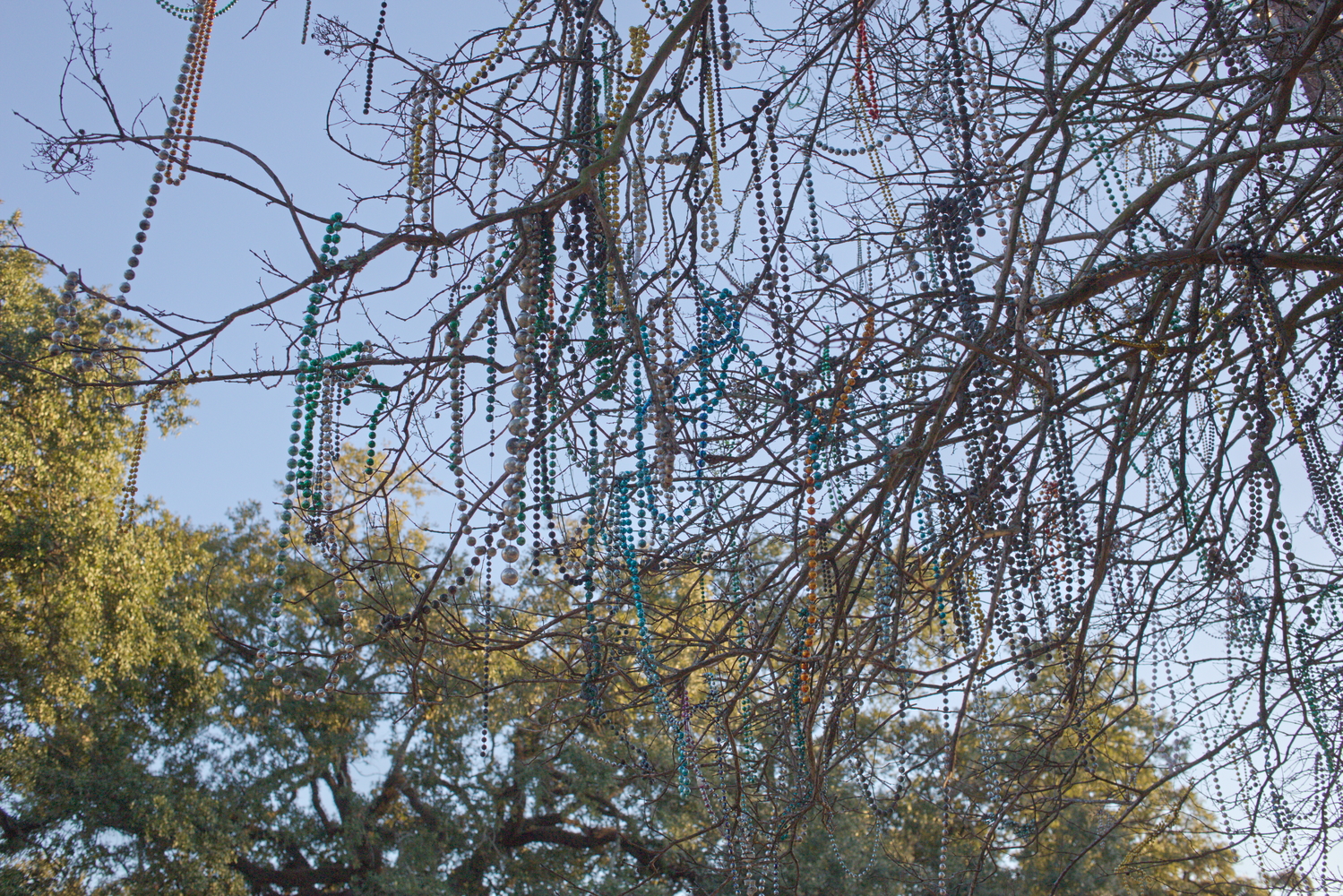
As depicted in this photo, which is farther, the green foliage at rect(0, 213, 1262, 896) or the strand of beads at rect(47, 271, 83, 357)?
the green foliage at rect(0, 213, 1262, 896)

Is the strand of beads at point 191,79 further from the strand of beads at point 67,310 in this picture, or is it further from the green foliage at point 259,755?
the green foliage at point 259,755

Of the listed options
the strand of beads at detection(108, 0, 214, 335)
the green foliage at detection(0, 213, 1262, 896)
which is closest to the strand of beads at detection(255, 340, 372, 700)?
the strand of beads at detection(108, 0, 214, 335)

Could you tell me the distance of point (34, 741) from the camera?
8727 millimetres

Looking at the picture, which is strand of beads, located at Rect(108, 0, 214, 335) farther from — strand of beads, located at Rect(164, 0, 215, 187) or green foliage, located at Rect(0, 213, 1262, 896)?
green foliage, located at Rect(0, 213, 1262, 896)

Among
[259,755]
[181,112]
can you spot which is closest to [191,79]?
[181,112]

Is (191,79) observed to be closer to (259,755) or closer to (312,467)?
(312,467)

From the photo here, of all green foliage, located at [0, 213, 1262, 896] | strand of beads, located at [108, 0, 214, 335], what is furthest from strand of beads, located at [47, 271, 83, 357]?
green foliage, located at [0, 213, 1262, 896]

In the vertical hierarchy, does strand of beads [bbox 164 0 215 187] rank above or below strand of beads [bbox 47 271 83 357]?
above

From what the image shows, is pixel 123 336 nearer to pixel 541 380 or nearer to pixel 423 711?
pixel 423 711

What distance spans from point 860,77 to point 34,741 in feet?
27.9

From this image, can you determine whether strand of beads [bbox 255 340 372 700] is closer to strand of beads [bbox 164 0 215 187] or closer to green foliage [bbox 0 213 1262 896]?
strand of beads [bbox 164 0 215 187]

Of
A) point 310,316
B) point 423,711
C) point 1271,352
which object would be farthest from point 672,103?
point 423,711

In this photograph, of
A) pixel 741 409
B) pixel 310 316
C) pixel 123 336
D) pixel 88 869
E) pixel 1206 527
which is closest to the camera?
pixel 310 316

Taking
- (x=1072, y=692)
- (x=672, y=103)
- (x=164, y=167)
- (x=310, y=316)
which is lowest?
(x=1072, y=692)
